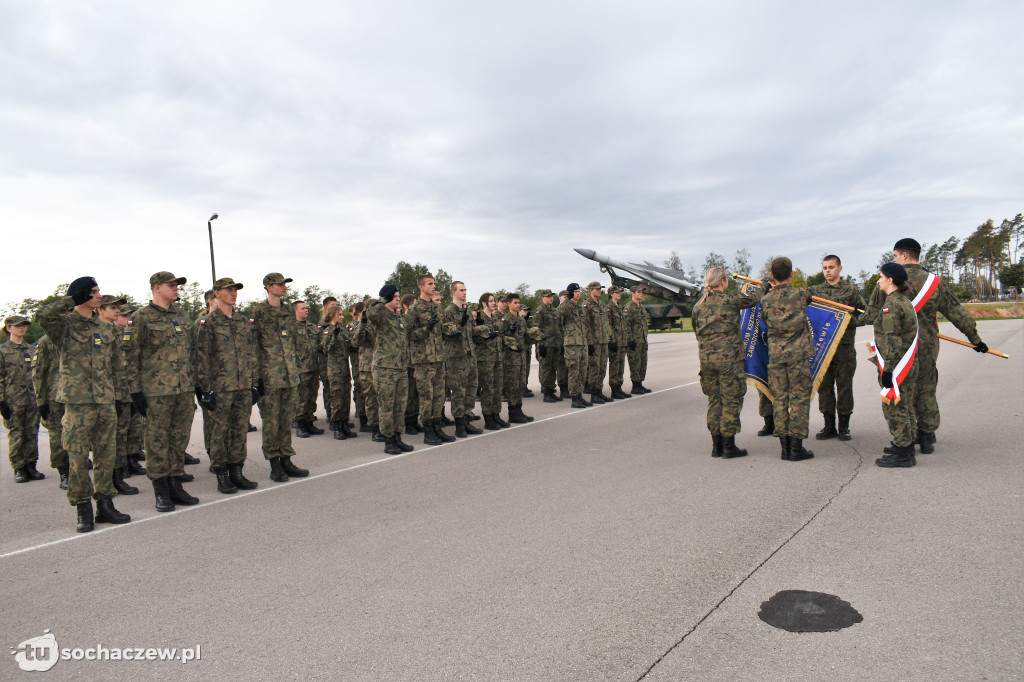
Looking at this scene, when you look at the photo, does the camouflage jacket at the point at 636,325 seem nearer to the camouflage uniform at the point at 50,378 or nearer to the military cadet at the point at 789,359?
the military cadet at the point at 789,359

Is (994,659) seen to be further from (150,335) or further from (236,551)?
(150,335)

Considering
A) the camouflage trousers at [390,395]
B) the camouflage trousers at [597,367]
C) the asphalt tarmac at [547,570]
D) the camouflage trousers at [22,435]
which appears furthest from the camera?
the camouflage trousers at [597,367]

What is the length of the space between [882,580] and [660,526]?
1335 mm

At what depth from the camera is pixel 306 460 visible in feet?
22.8

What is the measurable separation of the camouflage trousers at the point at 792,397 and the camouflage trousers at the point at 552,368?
17.4ft

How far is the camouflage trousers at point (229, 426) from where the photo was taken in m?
5.66

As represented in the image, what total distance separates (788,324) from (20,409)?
822 centimetres

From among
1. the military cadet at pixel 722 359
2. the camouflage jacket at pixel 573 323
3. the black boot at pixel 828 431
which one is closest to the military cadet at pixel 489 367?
the camouflage jacket at pixel 573 323

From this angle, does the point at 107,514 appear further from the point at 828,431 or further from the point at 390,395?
the point at 828,431

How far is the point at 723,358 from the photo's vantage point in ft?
20.5

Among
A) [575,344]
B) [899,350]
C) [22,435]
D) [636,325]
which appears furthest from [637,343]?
[22,435]

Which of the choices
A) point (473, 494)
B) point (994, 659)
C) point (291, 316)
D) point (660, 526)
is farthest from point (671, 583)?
point (291, 316)

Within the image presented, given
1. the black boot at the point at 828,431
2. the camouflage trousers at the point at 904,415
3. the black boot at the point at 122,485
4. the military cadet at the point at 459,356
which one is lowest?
the black boot at the point at 828,431

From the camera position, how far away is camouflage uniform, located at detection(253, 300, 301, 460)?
5.95 meters
